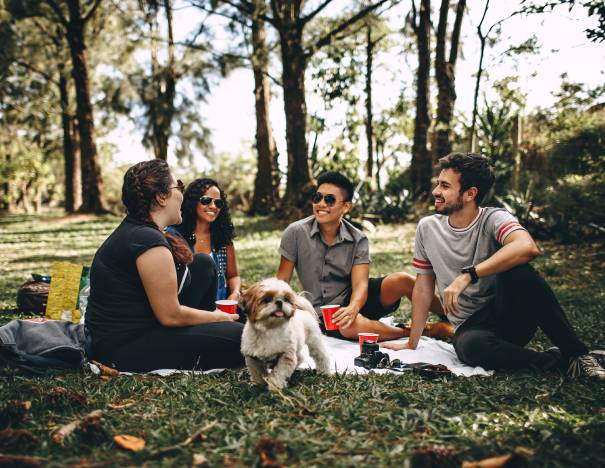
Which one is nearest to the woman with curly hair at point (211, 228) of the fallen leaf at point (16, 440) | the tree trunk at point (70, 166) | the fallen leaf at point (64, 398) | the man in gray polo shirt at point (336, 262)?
the man in gray polo shirt at point (336, 262)

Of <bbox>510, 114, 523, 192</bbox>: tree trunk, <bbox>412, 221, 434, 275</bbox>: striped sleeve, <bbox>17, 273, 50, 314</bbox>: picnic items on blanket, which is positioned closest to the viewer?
<bbox>412, 221, 434, 275</bbox>: striped sleeve

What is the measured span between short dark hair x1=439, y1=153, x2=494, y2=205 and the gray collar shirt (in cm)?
111

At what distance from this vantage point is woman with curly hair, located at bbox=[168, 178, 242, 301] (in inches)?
194

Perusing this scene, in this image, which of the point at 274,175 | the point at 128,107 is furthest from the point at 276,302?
the point at 128,107

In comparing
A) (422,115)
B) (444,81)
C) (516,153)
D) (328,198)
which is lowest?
(328,198)

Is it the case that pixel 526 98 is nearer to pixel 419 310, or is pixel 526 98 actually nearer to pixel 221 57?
pixel 221 57

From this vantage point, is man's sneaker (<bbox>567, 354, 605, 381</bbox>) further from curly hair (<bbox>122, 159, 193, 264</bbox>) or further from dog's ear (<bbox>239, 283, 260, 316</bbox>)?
curly hair (<bbox>122, 159, 193, 264</bbox>)

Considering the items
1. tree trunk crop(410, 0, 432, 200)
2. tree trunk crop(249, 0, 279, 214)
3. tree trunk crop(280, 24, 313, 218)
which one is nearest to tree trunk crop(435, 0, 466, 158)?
tree trunk crop(410, 0, 432, 200)

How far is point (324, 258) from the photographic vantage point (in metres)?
4.80

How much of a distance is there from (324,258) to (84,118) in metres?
17.7

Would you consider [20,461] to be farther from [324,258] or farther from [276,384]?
[324,258]

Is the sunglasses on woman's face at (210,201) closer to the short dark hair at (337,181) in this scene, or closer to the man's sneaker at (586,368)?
the short dark hair at (337,181)

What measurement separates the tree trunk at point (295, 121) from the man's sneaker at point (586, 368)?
12.4 m

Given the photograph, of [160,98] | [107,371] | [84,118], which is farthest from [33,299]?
[160,98]
